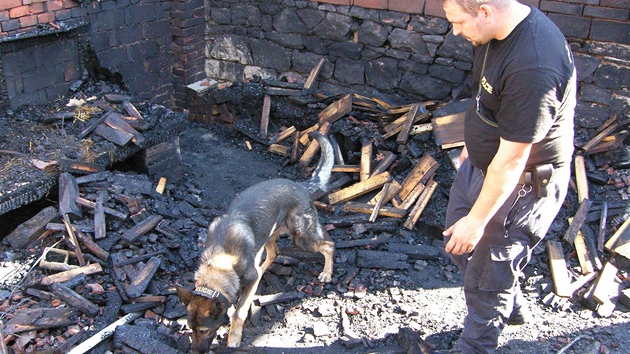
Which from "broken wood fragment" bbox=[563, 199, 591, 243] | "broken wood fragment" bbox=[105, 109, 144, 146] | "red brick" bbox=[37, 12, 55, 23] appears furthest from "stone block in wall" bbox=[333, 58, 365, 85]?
"red brick" bbox=[37, 12, 55, 23]

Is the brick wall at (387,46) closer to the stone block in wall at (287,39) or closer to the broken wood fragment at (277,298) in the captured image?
the stone block in wall at (287,39)

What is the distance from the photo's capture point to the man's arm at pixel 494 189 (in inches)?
127

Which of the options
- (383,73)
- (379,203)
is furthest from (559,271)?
(383,73)

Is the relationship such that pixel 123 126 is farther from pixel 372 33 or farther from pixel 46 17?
pixel 372 33

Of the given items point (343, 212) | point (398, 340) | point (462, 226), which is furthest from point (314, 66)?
point (462, 226)

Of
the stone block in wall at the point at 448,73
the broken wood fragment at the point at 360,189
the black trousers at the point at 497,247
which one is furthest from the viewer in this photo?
the stone block in wall at the point at 448,73

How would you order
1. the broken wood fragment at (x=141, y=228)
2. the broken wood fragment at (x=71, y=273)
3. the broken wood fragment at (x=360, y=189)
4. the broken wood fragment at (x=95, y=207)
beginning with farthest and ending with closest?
the broken wood fragment at (x=360, y=189), the broken wood fragment at (x=95, y=207), the broken wood fragment at (x=141, y=228), the broken wood fragment at (x=71, y=273)

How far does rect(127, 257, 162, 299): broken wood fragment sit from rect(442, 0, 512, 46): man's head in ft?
12.5

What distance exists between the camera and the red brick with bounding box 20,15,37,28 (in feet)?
24.7

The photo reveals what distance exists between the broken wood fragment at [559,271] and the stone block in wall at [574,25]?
8.89 ft

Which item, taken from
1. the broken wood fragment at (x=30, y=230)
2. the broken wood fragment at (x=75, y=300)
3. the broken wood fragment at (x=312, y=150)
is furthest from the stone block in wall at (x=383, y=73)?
the broken wood fragment at (x=75, y=300)

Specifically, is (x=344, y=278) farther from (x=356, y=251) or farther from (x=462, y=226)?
(x=462, y=226)

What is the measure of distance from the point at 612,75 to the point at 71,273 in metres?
6.61

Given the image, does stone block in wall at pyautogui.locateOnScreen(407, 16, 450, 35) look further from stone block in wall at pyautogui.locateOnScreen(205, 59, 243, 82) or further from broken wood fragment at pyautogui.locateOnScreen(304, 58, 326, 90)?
stone block in wall at pyautogui.locateOnScreen(205, 59, 243, 82)
